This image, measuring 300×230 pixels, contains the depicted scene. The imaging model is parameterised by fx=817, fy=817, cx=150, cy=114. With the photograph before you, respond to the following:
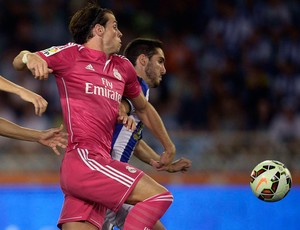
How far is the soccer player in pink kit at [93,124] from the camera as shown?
5.43 m

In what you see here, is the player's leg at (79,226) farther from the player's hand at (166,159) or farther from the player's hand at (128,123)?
the player's hand at (166,159)

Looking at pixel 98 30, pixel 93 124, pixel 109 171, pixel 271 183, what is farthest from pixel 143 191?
pixel 271 183

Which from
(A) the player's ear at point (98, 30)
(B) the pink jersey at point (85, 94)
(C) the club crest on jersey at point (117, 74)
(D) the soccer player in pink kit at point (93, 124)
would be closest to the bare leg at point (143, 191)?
(D) the soccer player in pink kit at point (93, 124)

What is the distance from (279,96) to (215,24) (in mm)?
2026

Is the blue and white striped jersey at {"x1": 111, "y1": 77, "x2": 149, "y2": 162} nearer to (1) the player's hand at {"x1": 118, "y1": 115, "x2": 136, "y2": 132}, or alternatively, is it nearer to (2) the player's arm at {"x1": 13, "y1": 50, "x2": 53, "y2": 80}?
(1) the player's hand at {"x1": 118, "y1": 115, "x2": 136, "y2": 132}

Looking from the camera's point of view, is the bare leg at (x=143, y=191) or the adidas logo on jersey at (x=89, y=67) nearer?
the bare leg at (x=143, y=191)

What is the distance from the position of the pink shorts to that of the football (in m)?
1.38

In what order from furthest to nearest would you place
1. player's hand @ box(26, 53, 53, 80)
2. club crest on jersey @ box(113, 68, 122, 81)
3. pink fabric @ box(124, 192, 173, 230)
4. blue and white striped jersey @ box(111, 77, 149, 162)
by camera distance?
1. blue and white striped jersey @ box(111, 77, 149, 162)
2. club crest on jersey @ box(113, 68, 122, 81)
3. pink fabric @ box(124, 192, 173, 230)
4. player's hand @ box(26, 53, 53, 80)

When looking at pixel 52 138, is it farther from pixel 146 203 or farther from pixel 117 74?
pixel 146 203

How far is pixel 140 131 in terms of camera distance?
664 centimetres

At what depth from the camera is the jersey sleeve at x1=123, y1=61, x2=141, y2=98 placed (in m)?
5.96

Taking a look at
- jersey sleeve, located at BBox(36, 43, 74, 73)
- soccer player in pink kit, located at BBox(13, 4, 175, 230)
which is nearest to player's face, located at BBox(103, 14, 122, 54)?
soccer player in pink kit, located at BBox(13, 4, 175, 230)

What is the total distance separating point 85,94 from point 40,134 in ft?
1.39

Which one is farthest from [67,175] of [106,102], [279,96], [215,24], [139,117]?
[215,24]
